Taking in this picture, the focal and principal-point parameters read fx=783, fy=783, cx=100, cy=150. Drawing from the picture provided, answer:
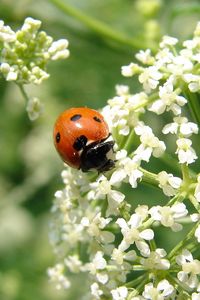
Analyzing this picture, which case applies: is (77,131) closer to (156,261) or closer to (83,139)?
(83,139)

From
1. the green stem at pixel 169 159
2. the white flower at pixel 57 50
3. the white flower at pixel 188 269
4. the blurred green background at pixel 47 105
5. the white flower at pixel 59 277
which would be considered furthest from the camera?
the blurred green background at pixel 47 105

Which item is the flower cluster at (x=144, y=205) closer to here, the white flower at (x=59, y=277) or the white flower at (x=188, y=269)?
the white flower at (x=188, y=269)

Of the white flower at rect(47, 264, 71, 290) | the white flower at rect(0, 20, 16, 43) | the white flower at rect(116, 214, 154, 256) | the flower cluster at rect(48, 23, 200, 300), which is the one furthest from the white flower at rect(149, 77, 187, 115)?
the white flower at rect(47, 264, 71, 290)

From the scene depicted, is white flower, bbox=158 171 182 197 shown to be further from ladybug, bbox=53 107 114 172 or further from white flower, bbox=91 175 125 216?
ladybug, bbox=53 107 114 172

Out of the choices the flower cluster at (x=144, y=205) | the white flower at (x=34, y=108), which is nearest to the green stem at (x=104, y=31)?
the flower cluster at (x=144, y=205)

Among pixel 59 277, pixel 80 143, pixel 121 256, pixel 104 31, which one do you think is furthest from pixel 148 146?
pixel 104 31
